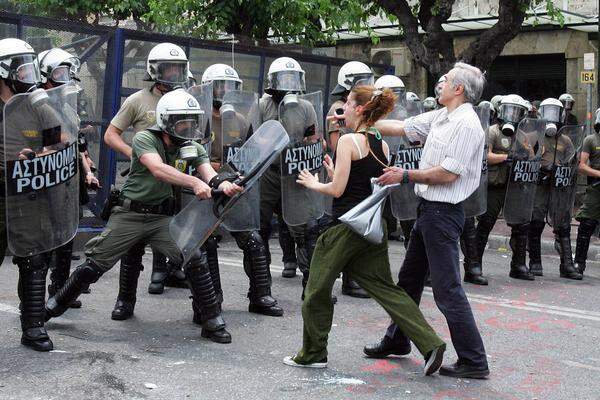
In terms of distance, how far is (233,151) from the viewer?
7.55 m

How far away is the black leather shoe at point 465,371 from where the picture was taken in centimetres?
550

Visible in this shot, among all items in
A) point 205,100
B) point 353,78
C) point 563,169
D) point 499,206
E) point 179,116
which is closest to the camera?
point 179,116

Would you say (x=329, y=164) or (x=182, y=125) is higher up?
(x=182, y=125)

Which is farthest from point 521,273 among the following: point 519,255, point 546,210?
point 546,210

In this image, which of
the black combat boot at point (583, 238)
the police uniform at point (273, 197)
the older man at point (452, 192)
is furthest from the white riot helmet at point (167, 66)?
the black combat boot at point (583, 238)

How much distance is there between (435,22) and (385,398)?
10.7m

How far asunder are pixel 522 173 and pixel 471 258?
955 millimetres

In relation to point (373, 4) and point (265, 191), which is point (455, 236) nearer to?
point (265, 191)

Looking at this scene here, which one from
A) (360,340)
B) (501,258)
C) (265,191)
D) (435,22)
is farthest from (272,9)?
(360,340)

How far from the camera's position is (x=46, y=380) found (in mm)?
5160

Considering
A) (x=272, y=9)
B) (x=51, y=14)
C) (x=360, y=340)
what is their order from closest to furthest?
(x=360, y=340) → (x=272, y=9) → (x=51, y=14)

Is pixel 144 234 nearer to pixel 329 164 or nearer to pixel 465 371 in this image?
pixel 329 164

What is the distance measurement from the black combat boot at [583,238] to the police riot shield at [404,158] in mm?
1977

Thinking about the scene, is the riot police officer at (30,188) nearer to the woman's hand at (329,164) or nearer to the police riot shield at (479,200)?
the woman's hand at (329,164)
